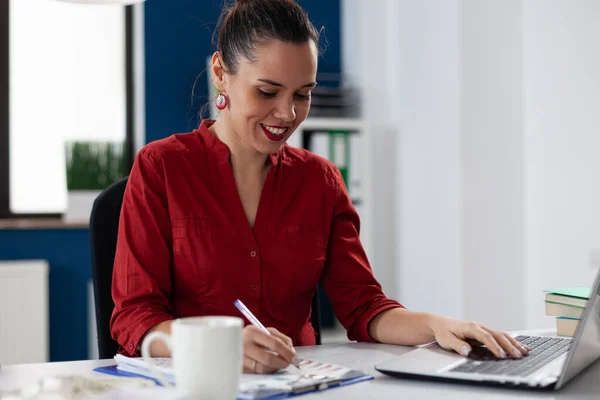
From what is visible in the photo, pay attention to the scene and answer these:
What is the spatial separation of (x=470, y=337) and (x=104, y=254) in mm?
689

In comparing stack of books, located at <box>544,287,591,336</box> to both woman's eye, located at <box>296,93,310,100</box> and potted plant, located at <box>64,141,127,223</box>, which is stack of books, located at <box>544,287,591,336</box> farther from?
potted plant, located at <box>64,141,127,223</box>

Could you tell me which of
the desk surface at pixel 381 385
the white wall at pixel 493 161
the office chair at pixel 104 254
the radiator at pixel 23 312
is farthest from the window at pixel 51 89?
the desk surface at pixel 381 385

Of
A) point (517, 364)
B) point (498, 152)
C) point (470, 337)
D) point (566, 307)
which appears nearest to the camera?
point (517, 364)

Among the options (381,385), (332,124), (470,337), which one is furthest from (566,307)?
(332,124)

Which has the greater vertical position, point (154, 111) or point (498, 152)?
point (154, 111)

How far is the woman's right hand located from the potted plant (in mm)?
2622

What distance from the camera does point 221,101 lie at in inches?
58.1

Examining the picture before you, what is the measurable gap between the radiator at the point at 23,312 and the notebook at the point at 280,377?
2.39 metres

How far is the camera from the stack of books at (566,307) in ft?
4.37

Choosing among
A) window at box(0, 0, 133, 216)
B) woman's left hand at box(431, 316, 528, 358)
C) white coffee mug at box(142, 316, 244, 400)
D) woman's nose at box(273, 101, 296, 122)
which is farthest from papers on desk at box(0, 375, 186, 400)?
→ window at box(0, 0, 133, 216)

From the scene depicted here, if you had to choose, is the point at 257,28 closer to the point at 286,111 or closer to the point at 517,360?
the point at 286,111

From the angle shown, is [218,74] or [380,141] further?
[380,141]

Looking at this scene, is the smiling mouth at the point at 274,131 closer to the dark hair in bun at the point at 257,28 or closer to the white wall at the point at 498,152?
the dark hair in bun at the point at 257,28

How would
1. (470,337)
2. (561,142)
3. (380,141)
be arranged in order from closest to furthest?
(470,337), (561,142), (380,141)
